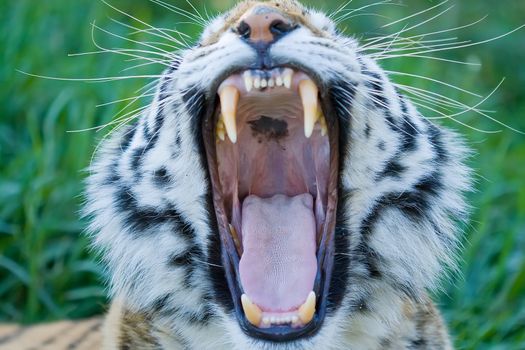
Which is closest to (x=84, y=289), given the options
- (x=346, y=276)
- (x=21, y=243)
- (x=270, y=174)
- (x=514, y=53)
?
(x=21, y=243)

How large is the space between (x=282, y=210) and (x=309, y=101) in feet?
1.34

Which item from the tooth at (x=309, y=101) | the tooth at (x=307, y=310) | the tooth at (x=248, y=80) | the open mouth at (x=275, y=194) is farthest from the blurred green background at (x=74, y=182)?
the tooth at (x=248, y=80)

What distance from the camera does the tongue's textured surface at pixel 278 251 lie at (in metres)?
2.37

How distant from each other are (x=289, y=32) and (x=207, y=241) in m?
0.57

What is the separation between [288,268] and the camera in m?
2.43

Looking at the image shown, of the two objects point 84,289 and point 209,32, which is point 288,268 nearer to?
point 209,32

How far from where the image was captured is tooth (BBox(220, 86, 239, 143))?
2254 millimetres

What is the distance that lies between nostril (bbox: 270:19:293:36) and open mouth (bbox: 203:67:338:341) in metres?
0.09

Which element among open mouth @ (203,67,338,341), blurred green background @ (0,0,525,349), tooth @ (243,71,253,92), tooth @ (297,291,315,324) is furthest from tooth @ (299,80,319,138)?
blurred green background @ (0,0,525,349)

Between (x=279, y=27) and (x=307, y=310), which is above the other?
(x=279, y=27)

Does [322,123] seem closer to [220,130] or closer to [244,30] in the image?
[220,130]

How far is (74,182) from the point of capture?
13.4 ft

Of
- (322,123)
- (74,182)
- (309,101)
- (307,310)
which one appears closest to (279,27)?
(309,101)

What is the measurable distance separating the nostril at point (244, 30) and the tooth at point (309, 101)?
0.56ft
